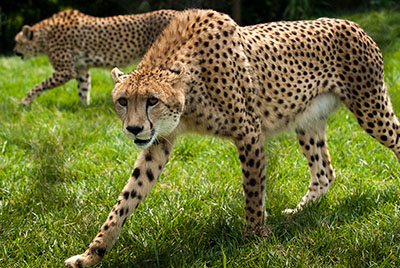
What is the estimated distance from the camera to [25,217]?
126 inches

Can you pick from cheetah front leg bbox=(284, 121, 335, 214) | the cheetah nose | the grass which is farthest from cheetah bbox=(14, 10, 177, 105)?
the cheetah nose

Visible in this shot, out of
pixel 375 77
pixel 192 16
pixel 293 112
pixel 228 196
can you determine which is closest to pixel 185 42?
pixel 192 16

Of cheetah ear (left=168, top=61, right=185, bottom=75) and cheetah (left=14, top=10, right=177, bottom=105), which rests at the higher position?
cheetah ear (left=168, top=61, right=185, bottom=75)

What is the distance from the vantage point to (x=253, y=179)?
2893 mm

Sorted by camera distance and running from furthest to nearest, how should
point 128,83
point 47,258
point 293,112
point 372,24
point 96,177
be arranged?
point 372,24, point 96,177, point 293,112, point 47,258, point 128,83

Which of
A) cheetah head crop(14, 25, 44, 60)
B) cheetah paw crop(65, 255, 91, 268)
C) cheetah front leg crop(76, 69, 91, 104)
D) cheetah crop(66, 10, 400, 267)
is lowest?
cheetah front leg crop(76, 69, 91, 104)

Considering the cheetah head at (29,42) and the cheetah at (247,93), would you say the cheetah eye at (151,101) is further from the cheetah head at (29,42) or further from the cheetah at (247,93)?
the cheetah head at (29,42)

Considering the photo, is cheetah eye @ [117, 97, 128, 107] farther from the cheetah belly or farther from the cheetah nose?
the cheetah belly

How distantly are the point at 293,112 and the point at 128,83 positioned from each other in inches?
48.2

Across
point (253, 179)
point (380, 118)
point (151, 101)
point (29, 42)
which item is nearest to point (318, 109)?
point (380, 118)

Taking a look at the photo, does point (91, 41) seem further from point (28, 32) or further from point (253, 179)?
point (253, 179)

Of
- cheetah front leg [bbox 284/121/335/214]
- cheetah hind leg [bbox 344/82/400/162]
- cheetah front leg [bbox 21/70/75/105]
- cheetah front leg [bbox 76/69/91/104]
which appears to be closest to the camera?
cheetah hind leg [bbox 344/82/400/162]

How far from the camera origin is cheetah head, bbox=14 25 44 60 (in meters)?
6.89

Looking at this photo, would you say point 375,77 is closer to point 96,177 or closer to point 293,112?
point 293,112
